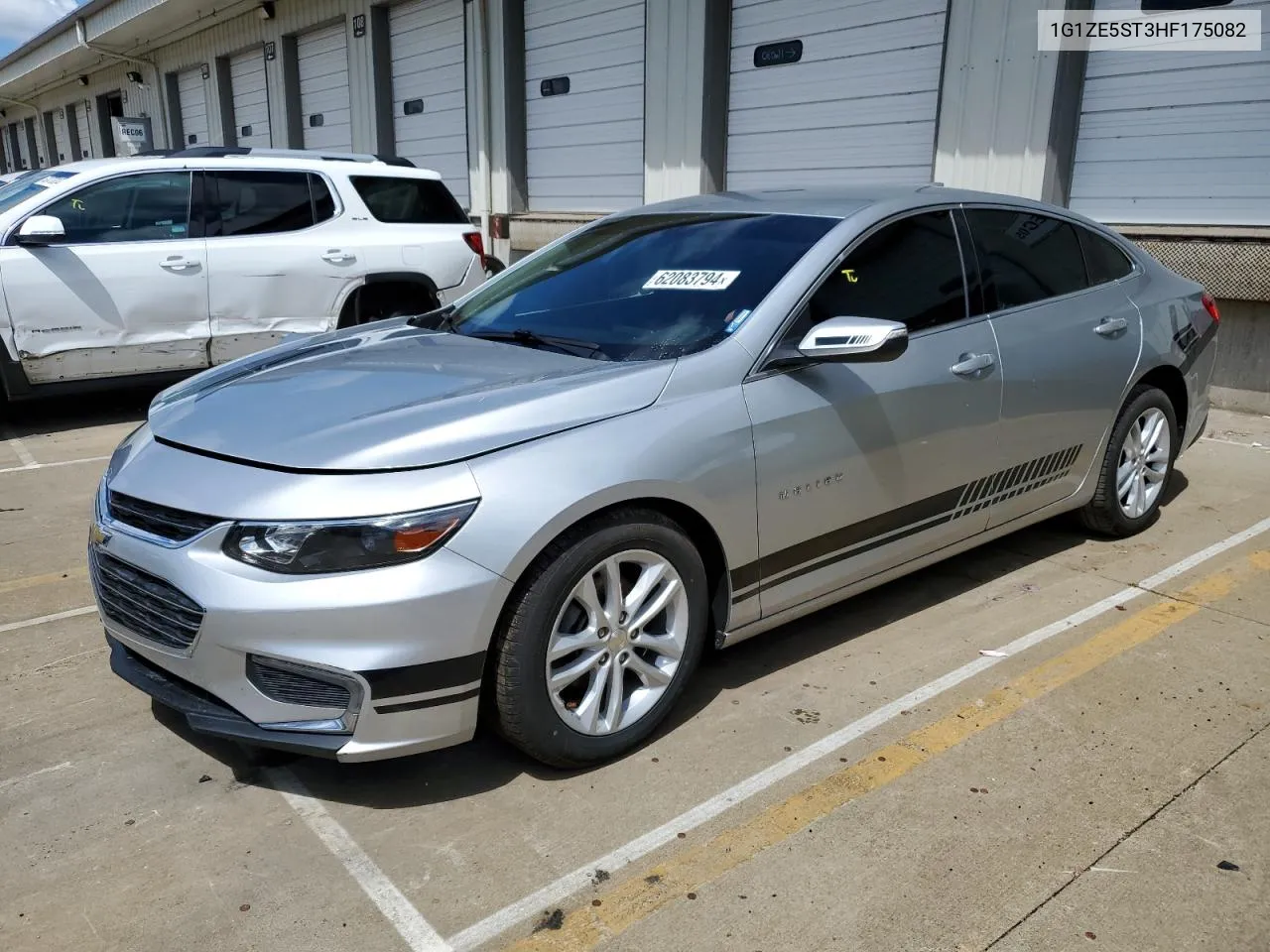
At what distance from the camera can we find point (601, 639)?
9.39 feet

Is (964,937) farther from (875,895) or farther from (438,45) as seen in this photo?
(438,45)

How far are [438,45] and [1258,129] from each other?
11028 mm

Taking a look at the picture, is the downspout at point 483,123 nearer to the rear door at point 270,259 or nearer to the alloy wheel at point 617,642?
the rear door at point 270,259

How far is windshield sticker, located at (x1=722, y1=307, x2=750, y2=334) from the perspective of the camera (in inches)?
128

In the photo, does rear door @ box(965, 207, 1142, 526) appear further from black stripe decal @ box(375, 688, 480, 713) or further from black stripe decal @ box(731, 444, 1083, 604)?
black stripe decal @ box(375, 688, 480, 713)

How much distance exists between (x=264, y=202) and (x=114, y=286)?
4.20 ft

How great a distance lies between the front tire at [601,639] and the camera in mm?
2678

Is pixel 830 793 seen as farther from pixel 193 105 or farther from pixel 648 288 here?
pixel 193 105

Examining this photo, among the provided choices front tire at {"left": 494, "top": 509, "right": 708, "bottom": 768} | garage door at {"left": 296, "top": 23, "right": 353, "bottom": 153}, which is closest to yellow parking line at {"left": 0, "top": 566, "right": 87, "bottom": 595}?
front tire at {"left": 494, "top": 509, "right": 708, "bottom": 768}

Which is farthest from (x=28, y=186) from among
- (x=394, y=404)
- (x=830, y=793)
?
(x=830, y=793)

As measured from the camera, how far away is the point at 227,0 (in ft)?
60.4

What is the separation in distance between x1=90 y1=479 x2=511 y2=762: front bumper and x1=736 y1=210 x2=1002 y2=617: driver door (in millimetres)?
992

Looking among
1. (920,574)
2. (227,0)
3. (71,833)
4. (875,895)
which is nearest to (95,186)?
(71,833)

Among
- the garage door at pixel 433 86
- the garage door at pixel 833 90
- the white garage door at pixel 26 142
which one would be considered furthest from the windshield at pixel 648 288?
the white garage door at pixel 26 142
